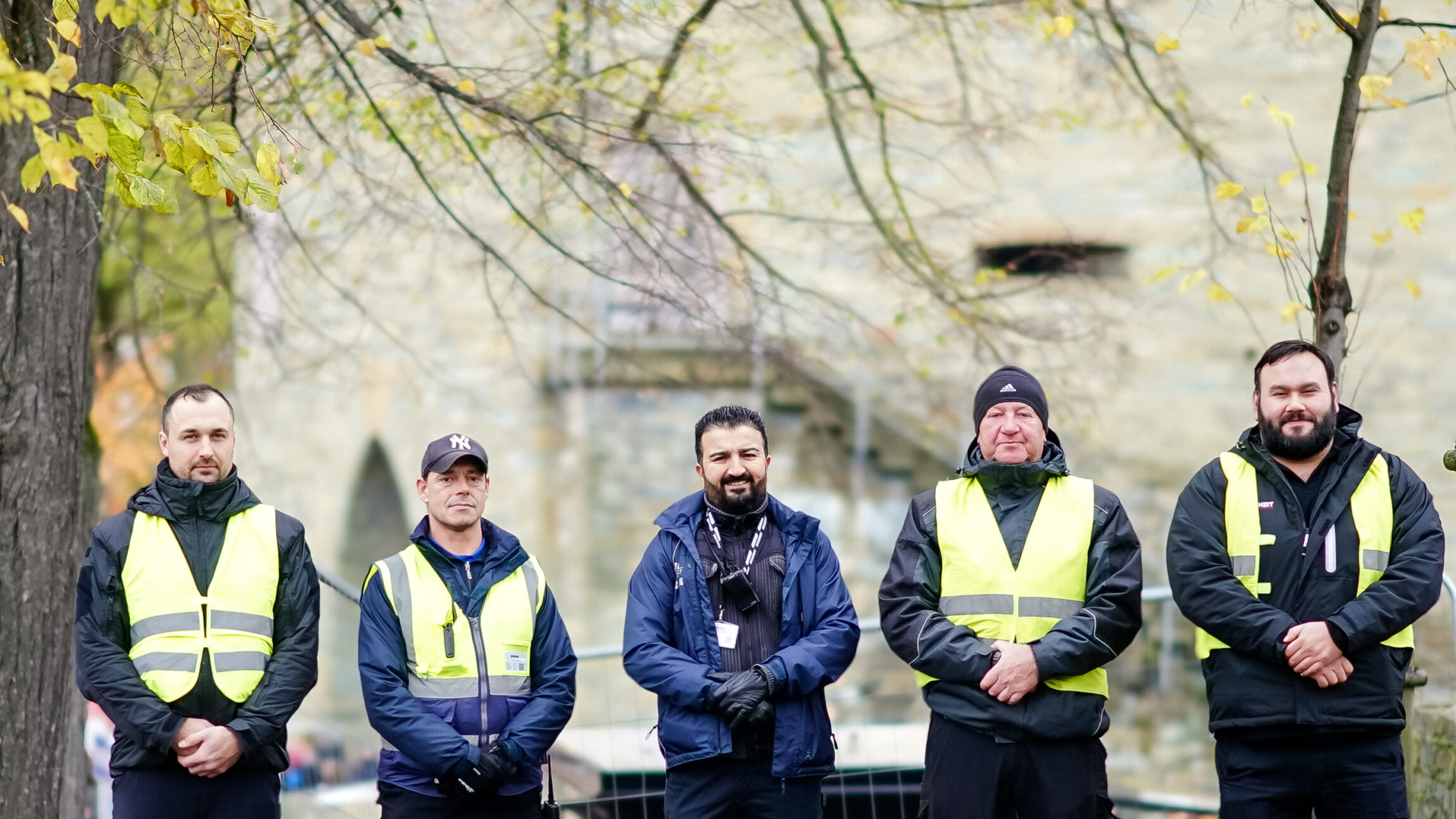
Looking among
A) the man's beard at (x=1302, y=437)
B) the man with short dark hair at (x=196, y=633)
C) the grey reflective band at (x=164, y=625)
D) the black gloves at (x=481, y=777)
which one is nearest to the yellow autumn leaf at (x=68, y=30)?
the man with short dark hair at (x=196, y=633)

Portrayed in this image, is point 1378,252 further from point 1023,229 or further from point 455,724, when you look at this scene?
point 455,724

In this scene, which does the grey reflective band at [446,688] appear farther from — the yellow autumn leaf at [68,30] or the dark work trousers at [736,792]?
the yellow autumn leaf at [68,30]

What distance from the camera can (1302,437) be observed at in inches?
179

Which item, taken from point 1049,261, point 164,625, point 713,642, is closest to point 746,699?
point 713,642

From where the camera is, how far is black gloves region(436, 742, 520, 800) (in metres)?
4.56

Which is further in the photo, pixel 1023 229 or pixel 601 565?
pixel 601 565

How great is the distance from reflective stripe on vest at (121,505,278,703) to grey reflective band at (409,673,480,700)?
18.5 inches

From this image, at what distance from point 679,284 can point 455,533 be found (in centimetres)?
249

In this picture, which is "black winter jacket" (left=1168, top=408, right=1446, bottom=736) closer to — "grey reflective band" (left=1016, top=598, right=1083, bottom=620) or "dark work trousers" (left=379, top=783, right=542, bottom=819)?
"grey reflective band" (left=1016, top=598, right=1083, bottom=620)

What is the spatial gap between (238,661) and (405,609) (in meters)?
0.51

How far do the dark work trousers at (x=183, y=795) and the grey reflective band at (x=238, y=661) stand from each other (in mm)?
310

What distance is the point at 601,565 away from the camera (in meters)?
15.6

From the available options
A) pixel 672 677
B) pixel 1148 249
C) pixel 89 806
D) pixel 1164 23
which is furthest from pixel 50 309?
pixel 1148 249

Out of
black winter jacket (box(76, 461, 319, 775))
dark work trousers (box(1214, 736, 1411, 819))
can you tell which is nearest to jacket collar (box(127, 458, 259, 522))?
black winter jacket (box(76, 461, 319, 775))
